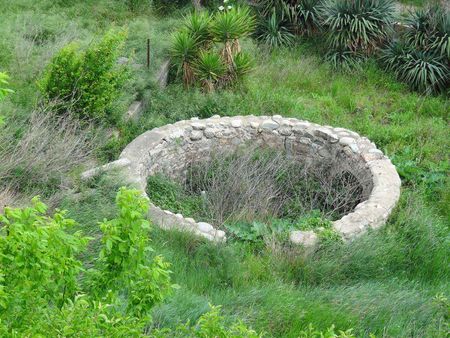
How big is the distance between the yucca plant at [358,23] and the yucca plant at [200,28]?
294 cm

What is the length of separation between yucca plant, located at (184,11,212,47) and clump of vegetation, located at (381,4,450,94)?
3864 mm

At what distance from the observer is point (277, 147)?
10477 millimetres

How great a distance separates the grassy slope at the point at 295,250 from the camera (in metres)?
6.53

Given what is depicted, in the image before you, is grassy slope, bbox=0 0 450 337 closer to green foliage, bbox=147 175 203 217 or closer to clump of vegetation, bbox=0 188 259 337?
green foliage, bbox=147 175 203 217

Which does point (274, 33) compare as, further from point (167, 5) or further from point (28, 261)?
point (28, 261)

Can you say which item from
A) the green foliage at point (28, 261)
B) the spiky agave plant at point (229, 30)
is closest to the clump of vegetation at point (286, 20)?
the spiky agave plant at point (229, 30)

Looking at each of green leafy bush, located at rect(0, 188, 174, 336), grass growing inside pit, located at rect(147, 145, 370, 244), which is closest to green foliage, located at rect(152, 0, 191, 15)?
grass growing inside pit, located at rect(147, 145, 370, 244)

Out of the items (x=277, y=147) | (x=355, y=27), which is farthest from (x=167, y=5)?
(x=277, y=147)

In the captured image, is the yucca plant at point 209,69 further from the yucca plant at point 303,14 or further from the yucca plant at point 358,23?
the yucca plant at point 303,14

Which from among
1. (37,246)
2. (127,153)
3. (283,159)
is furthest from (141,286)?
(283,159)

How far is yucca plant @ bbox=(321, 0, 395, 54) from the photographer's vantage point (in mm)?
13484

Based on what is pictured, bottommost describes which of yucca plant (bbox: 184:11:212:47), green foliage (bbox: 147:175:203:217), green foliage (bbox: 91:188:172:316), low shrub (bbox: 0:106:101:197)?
green foliage (bbox: 147:175:203:217)

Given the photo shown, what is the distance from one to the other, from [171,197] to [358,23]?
6.32 metres

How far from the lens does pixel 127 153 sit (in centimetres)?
919
